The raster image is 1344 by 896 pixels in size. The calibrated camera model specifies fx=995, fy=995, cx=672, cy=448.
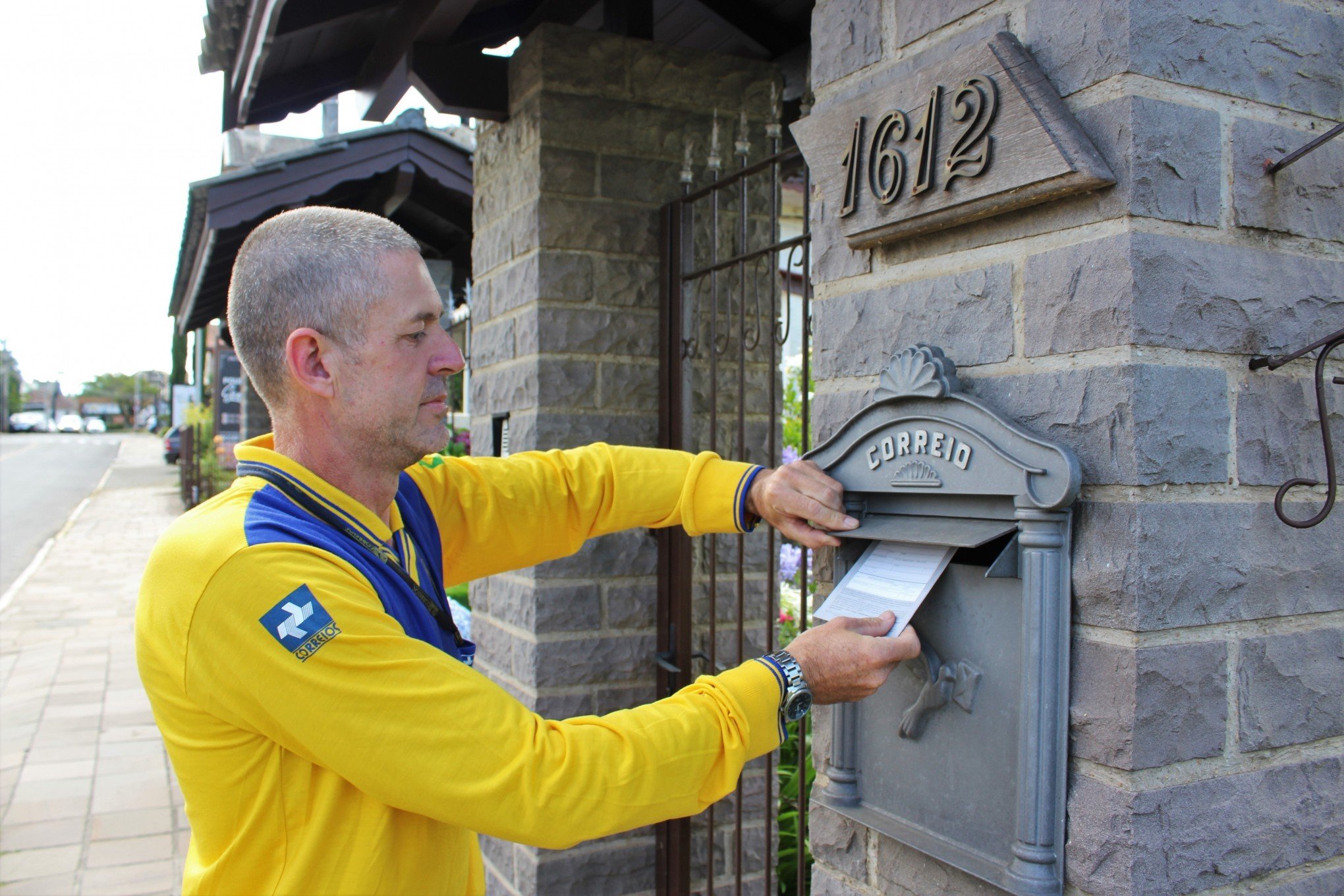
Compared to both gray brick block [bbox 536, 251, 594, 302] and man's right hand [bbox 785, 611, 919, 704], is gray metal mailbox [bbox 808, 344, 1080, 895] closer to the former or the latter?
man's right hand [bbox 785, 611, 919, 704]

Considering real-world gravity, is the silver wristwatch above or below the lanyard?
below

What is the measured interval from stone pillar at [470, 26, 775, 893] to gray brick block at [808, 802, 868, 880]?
1.24 metres

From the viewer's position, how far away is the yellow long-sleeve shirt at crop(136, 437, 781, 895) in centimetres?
132

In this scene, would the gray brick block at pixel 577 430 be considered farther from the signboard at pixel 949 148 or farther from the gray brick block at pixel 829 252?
the signboard at pixel 949 148

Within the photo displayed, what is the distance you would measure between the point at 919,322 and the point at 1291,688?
75cm

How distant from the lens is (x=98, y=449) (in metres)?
43.1

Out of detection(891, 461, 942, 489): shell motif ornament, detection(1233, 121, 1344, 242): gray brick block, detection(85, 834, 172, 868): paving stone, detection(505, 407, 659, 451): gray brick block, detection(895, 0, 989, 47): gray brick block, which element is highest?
detection(895, 0, 989, 47): gray brick block

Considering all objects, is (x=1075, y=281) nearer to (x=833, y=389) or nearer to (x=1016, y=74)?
(x=1016, y=74)

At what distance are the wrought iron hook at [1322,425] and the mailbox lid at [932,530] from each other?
0.36m

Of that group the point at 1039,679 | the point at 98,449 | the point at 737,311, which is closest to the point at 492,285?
the point at 737,311

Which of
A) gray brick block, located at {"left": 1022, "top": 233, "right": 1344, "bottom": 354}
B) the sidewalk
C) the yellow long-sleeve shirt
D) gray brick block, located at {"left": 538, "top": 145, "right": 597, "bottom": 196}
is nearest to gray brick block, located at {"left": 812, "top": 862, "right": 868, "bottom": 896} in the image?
the yellow long-sleeve shirt

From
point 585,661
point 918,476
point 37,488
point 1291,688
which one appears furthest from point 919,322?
point 37,488

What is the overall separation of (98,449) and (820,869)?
158 feet

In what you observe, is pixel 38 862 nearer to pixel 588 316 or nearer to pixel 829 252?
pixel 588 316
